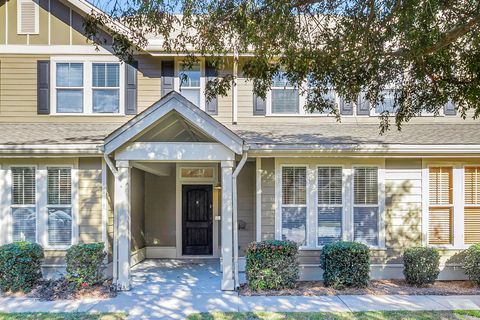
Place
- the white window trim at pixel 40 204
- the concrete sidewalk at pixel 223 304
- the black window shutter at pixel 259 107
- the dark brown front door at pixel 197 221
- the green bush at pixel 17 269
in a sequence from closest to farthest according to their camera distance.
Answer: the concrete sidewalk at pixel 223 304, the green bush at pixel 17 269, the white window trim at pixel 40 204, the black window shutter at pixel 259 107, the dark brown front door at pixel 197 221

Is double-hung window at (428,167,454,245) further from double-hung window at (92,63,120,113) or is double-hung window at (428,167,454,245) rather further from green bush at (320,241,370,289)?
double-hung window at (92,63,120,113)

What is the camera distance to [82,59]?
1043 centimetres

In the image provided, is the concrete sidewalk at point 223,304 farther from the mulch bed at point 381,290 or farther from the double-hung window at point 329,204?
the double-hung window at point 329,204

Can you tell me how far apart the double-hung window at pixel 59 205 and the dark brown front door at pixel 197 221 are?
3230mm

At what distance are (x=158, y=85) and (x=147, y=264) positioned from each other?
484cm

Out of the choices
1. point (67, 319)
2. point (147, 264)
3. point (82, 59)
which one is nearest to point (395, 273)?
point (147, 264)

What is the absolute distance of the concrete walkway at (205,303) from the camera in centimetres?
674

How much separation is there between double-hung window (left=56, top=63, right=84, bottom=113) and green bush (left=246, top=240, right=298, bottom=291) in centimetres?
623

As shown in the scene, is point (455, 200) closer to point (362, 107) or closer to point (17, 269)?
point (362, 107)

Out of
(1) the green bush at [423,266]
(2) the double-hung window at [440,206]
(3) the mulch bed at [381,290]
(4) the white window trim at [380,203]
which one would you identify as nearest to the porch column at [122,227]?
(3) the mulch bed at [381,290]

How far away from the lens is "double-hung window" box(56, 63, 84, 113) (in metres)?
10.4

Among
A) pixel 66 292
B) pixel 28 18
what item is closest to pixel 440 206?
pixel 66 292

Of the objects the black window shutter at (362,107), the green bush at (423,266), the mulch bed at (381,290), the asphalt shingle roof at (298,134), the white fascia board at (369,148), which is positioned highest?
the black window shutter at (362,107)

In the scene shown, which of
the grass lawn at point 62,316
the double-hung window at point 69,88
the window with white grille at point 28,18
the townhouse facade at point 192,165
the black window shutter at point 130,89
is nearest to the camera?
the grass lawn at point 62,316
